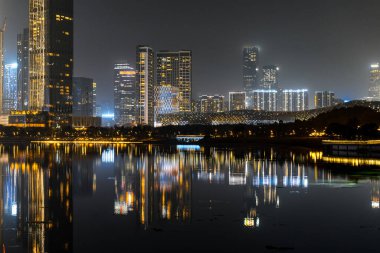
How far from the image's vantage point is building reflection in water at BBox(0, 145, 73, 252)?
1769cm

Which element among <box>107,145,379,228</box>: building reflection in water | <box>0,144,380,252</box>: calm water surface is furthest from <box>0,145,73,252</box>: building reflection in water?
<box>107,145,379,228</box>: building reflection in water

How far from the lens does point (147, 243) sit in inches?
699

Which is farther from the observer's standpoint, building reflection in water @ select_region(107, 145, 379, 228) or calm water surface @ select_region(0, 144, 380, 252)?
building reflection in water @ select_region(107, 145, 379, 228)

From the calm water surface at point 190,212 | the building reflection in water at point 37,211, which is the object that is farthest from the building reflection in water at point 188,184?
the building reflection in water at point 37,211

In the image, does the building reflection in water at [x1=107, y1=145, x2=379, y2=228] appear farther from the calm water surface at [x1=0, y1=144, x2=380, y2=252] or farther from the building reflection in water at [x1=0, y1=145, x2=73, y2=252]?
the building reflection in water at [x1=0, y1=145, x2=73, y2=252]

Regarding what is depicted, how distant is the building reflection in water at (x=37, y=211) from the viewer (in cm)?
1769

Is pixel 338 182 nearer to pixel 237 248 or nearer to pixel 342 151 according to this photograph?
pixel 237 248

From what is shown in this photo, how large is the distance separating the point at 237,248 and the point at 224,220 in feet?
13.9

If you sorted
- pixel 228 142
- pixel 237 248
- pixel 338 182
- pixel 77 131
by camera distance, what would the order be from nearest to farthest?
pixel 237 248, pixel 338 182, pixel 228 142, pixel 77 131

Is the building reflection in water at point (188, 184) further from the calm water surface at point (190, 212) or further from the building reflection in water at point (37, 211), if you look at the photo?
the building reflection in water at point (37, 211)

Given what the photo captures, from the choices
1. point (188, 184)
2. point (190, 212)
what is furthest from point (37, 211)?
point (188, 184)

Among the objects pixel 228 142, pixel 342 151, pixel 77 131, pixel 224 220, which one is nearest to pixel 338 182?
pixel 224 220

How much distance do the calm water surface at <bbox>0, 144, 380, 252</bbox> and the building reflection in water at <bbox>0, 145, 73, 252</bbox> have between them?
34 mm

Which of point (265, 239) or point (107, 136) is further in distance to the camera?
point (107, 136)
